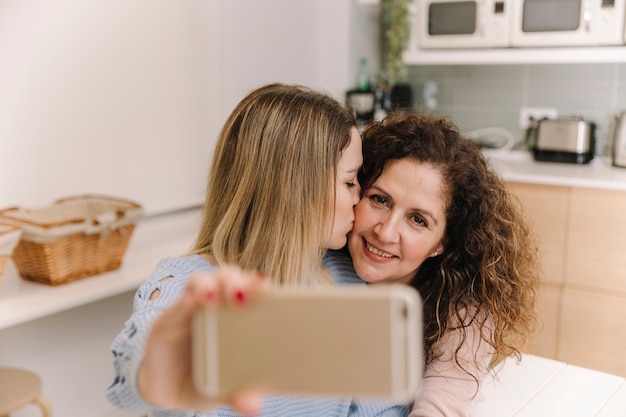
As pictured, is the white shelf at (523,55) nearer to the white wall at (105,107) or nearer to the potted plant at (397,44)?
the potted plant at (397,44)

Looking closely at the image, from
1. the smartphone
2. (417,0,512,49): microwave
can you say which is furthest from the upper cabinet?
the smartphone

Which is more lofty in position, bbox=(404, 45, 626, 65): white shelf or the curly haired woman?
bbox=(404, 45, 626, 65): white shelf

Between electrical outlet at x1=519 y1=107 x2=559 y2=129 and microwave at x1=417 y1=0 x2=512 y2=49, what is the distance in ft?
1.51

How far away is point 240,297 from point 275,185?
57cm

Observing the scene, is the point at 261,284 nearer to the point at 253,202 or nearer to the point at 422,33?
the point at 253,202

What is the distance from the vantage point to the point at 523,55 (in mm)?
2895

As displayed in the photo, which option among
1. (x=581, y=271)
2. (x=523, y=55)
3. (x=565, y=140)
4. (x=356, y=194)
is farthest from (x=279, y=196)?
(x=565, y=140)

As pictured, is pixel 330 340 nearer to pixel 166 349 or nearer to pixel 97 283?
pixel 166 349

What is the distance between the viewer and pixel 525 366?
1.59 m

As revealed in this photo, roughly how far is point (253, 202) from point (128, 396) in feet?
1.48

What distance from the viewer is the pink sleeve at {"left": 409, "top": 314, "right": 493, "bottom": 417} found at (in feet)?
4.23

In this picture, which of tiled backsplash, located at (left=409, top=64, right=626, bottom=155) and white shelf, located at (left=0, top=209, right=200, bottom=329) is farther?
tiled backsplash, located at (left=409, top=64, right=626, bottom=155)

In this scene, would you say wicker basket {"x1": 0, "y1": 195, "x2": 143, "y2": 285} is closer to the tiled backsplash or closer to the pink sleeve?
the pink sleeve

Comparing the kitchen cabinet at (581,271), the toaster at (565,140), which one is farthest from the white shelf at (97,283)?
the toaster at (565,140)
